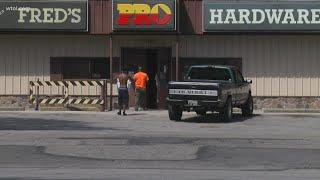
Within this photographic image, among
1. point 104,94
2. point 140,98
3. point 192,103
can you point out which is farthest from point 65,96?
point 192,103

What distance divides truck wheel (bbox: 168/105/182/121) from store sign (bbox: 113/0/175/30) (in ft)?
17.1

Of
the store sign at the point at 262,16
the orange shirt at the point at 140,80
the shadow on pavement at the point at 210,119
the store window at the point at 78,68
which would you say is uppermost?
the store sign at the point at 262,16

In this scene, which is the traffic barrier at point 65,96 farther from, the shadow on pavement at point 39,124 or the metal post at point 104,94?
the shadow on pavement at point 39,124

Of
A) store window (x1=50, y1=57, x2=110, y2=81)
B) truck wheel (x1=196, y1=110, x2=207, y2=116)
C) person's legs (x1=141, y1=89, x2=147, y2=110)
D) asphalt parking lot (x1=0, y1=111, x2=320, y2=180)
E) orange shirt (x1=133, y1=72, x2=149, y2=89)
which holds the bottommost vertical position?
asphalt parking lot (x1=0, y1=111, x2=320, y2=180)

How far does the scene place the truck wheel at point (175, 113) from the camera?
2397 cm

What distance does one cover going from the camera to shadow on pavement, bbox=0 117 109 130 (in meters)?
20.8

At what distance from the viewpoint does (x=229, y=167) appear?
13.1m

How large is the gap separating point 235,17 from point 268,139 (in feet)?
37.3

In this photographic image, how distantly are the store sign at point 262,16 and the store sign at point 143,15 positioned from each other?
5.39ft

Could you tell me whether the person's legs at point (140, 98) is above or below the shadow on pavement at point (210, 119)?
above

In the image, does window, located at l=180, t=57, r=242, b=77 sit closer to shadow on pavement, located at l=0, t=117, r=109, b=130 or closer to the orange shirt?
the orange shirt

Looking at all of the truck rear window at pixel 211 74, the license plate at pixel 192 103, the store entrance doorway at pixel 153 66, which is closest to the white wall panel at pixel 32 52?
the store entrance doorway at pixel 153 66

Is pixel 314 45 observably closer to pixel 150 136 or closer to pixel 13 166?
pixel 150 136

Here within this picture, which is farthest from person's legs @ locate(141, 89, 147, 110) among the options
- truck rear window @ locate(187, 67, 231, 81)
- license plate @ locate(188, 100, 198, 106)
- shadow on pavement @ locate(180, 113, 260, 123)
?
license plate @ locate(188, 100, 198, 106)
